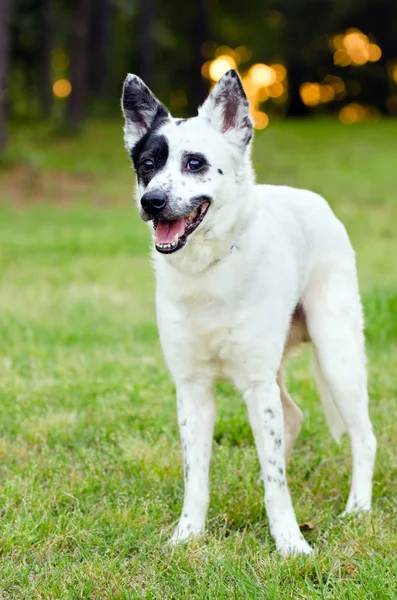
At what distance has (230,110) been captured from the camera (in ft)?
11.5

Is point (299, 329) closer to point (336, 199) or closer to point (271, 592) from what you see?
point (271, 592)

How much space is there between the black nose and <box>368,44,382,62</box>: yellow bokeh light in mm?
34659

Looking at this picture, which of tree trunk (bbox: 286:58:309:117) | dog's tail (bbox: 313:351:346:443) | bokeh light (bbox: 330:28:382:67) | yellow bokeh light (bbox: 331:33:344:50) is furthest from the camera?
tree trunk (bbox: 286:58:309:117)

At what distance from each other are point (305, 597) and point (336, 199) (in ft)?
41.2

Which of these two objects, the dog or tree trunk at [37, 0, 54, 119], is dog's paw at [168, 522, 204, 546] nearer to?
the dog

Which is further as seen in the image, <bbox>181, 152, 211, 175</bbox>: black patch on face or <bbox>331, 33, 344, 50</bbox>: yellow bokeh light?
<bbox>331, 33, 344, 50</bbox>: yellow bokeh light

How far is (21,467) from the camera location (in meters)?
4.26

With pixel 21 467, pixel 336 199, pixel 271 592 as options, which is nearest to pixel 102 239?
pixel 336 199

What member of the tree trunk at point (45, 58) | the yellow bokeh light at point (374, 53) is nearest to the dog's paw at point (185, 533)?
the tree trunk at point (45, 58)

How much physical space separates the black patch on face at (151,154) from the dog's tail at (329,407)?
1304 mm

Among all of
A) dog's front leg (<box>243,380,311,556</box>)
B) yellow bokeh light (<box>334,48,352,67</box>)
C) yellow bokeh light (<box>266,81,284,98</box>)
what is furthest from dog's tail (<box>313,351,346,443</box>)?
yellow bokeh light (<box>266,81,284,98</box>)

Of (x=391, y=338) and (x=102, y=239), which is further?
(x=102, y=239)

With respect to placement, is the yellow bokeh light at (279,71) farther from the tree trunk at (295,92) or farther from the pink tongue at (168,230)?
the pink tongue at (168,230)

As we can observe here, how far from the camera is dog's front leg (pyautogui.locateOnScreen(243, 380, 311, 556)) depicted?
11.7 feet
